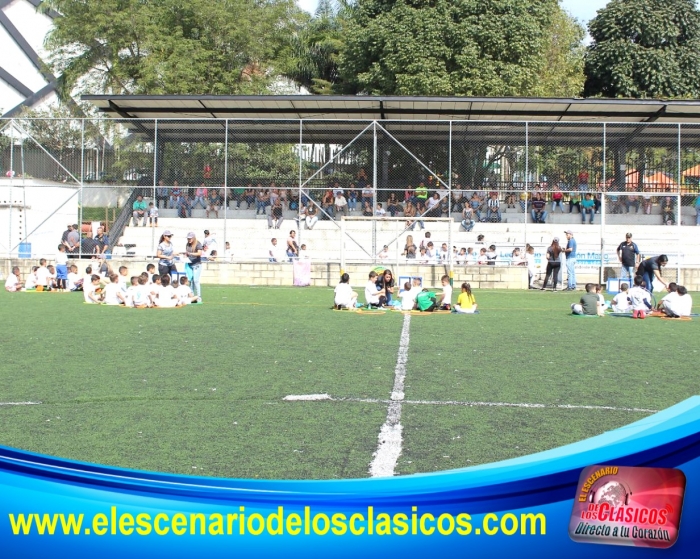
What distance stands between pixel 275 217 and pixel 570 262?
347 inches

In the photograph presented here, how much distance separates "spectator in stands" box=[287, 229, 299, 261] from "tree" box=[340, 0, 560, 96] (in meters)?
11.2

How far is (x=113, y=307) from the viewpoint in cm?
1694

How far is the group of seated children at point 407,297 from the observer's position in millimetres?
16766

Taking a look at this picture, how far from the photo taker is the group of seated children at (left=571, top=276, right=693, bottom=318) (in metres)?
16.0

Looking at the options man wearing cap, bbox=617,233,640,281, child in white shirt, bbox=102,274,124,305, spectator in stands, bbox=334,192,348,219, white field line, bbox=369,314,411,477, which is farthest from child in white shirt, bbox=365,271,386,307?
spectator in stands, bbox=334,192,348,219

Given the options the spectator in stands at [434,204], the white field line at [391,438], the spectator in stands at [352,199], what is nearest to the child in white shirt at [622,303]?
the white field line at [391,438]

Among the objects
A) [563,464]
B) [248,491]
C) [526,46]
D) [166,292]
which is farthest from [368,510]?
[526,46]

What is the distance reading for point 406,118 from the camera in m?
27.5

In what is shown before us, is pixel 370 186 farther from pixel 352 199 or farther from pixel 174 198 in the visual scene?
pixel 174 198

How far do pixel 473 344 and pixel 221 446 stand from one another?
6455 millimetres

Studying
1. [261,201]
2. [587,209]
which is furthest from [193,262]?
[587,209]

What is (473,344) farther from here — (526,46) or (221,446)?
(526,46)

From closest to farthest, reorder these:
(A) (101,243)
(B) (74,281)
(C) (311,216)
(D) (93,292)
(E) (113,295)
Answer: (E) (113,295), (D) (93,292), (B) (74,281), (A) (101,243), (C) (311,216)

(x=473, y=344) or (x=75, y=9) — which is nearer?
(x=473, y=344)
